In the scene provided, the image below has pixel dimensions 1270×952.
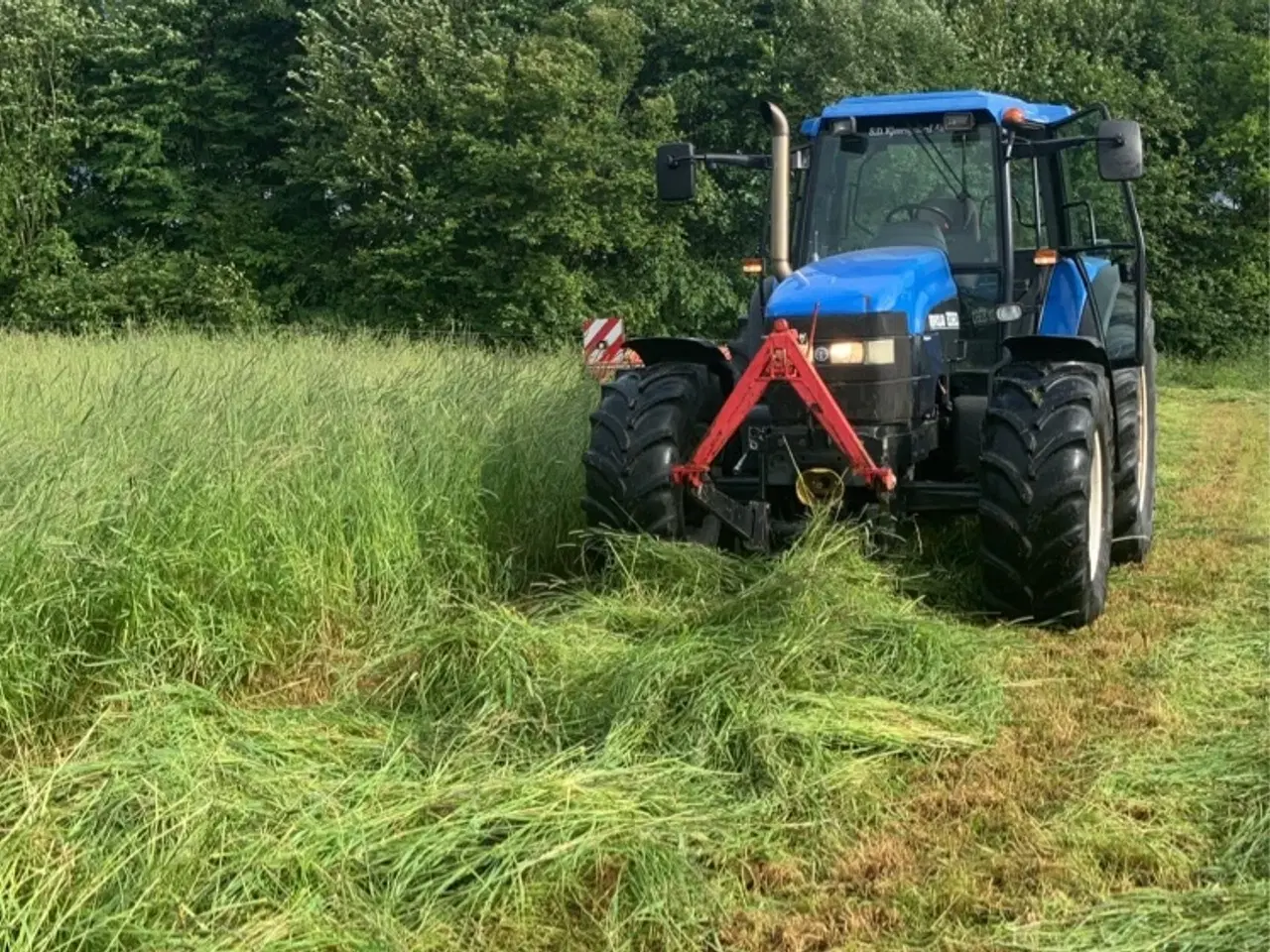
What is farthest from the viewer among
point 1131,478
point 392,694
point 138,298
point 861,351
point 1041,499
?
point 138,298

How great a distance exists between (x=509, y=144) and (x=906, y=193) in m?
15.1

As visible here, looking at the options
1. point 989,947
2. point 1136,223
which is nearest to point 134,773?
point 989,947

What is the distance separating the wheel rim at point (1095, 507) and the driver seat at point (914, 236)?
1223 millimetres

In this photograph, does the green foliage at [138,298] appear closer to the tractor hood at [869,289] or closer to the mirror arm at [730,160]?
the mirror arm at [730,160]

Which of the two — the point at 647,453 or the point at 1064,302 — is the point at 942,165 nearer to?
the point at 1064,302

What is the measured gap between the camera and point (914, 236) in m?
5.76

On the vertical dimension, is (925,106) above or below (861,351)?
above

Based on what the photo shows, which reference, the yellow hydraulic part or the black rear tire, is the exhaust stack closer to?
the yellow hydraulic part

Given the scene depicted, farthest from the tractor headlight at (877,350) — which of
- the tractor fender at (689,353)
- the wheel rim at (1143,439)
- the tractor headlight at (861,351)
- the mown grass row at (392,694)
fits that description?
the wheel rim at (1143,439)

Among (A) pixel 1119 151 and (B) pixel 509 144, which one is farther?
(B) pixel 509 144

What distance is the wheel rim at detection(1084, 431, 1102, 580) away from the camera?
4883 mm

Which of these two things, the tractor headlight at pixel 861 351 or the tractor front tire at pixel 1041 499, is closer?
the tractor front tire at pixel 1041 499

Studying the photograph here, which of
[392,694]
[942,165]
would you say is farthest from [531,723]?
[942,165]

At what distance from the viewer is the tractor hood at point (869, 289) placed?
488 centimetres
